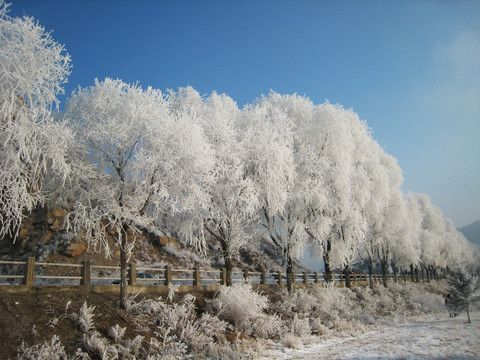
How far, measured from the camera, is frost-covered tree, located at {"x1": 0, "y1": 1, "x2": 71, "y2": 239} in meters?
11.5

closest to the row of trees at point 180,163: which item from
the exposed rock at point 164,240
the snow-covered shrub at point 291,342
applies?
the snow-covered shrub at point 291,342

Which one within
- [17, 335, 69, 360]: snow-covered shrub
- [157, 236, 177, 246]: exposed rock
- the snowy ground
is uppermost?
[157, 236, 177, 246]: exposed rock

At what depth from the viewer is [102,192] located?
1308 cm

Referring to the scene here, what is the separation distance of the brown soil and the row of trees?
3.98 ft

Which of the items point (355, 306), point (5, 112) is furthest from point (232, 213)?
point (355, 306)

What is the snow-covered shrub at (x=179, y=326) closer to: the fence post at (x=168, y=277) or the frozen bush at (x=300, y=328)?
the fence post at (x=168, y=277)

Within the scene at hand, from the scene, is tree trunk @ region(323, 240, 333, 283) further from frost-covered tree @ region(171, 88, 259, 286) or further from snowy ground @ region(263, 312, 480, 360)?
snowy ground @ region(263, 312, 480, 360)

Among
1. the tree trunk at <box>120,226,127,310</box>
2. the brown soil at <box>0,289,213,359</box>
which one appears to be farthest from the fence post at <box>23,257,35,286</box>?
the tree trunk at <box>120,226,127,310</box>

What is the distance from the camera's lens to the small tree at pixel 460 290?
21922mm

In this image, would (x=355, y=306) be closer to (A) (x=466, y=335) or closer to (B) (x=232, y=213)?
(A) (x=466, y=335)

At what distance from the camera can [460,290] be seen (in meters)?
22.4

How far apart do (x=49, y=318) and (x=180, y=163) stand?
23.6 ft

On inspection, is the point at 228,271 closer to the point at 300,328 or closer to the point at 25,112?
the point at 300,328

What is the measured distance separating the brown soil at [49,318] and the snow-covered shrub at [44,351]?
0.21 metres
